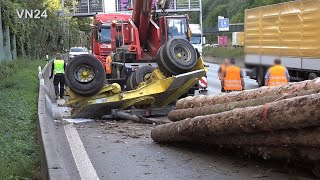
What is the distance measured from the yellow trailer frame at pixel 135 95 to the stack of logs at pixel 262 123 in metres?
3.37

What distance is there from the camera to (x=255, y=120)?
639cm

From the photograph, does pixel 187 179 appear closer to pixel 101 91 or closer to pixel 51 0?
pixel 101 91

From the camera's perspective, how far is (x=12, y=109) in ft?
39.3

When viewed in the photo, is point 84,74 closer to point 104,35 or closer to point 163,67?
point 163,67

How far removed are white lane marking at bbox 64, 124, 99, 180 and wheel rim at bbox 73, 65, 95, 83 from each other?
1.69 metres

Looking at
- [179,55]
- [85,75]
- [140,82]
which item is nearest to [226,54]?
[179,55]

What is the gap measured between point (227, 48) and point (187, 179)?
2.19 meters

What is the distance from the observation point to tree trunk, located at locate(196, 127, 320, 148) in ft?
19.0

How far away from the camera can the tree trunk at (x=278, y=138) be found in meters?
5.80

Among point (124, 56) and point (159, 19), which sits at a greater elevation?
point (159, 19)

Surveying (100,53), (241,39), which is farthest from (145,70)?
(100,53)

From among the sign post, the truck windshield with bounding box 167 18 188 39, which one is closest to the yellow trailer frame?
the truck windshield with bounding box 167 18 188 39

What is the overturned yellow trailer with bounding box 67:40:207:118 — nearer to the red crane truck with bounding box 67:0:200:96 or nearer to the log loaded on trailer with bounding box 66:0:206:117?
the log loaded on trailer with bounding box 66:0:206:117

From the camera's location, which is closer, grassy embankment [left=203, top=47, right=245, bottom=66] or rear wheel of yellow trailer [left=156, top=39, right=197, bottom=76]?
grassy embankment [left=203, top=47, right=245, bottom=66]
